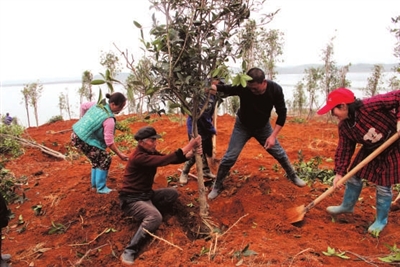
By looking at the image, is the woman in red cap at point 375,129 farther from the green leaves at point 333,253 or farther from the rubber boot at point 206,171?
the rubber boot at point 206,171

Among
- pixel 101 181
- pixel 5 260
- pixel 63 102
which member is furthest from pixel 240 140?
pixel 63 102

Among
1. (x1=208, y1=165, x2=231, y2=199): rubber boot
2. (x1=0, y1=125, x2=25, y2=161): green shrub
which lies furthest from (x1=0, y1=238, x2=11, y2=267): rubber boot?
(x1=0, y1=125, x2=25, y2=161): green shrub

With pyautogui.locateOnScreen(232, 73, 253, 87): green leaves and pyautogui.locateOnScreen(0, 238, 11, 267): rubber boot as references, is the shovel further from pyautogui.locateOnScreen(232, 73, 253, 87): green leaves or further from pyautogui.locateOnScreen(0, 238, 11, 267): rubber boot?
pyautogui.locateOnScreen(0, 238, 11, 267): rubber boot

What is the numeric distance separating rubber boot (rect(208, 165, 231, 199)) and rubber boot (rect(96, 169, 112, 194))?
53.8 inches

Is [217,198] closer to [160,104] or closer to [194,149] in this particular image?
[194,149]

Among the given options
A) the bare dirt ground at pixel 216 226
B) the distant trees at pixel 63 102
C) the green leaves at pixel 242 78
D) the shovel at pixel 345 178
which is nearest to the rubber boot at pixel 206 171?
the bare dirt ground at pixel 216 226

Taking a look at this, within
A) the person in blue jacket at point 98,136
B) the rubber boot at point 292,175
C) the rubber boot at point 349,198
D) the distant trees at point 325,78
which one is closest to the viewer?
the rubber boot at point 349,198

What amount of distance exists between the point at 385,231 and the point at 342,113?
1.36 m

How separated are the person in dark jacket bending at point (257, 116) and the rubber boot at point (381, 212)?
4.13 feet

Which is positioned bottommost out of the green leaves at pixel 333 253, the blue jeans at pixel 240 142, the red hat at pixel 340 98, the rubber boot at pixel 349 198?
the green leaves at pixel 333 253

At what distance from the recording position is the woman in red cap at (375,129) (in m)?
3.03

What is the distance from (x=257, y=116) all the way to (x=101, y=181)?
7.08 ft

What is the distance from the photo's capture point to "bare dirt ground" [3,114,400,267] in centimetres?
288

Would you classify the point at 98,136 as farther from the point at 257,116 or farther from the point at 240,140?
the point at 257,116
